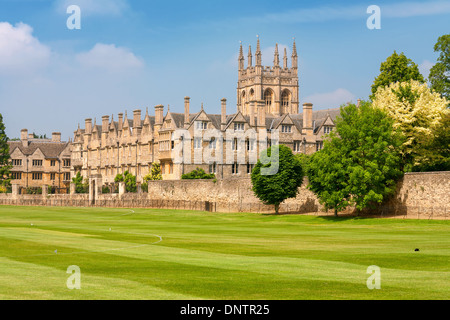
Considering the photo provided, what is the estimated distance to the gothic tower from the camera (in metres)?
147

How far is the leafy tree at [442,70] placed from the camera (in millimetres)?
81062

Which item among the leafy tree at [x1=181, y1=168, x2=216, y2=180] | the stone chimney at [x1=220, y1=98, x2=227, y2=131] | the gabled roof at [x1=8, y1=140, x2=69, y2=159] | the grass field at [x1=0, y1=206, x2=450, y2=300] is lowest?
the grass field at [x1=0, y1=206, x2=450, y2=300]

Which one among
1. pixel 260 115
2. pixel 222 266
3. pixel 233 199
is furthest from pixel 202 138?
pixel 222 266

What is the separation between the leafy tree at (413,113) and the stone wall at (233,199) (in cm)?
537

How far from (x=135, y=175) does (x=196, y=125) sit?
21132 mm

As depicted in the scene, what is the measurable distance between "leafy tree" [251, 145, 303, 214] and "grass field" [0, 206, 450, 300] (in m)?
32.0

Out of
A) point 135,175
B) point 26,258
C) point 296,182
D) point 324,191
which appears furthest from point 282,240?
point 135,175

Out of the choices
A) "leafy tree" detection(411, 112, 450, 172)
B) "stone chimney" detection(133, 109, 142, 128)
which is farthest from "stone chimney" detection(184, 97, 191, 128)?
"leafy tree" detection(411, 112, 450, 172)

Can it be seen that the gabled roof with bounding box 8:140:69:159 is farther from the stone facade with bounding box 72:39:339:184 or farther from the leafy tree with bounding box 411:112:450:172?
the leafy tree with bounding box 411:112:450:172

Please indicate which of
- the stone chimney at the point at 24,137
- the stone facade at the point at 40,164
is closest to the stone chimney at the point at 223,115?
the stone facade at the point at 40,164

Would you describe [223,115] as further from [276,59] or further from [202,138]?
[276,59]

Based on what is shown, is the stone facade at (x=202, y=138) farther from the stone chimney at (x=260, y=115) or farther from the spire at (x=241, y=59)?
the spire at (x=241, y=59)

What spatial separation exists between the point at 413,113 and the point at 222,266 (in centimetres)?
4565

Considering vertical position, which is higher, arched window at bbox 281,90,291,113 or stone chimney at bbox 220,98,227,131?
arched window at bbox 281,90,291,113
